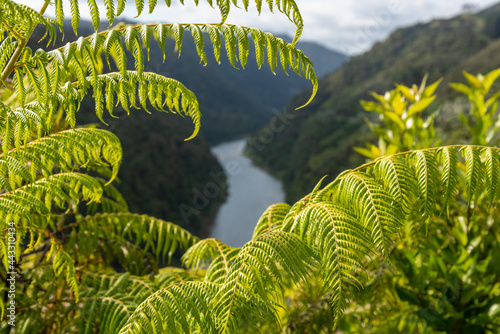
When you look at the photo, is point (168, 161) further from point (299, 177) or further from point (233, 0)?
point (233, 0)

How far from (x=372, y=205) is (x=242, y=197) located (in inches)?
1644

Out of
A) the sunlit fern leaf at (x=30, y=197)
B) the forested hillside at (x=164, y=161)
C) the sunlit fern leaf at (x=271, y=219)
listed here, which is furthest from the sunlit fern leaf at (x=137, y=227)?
the forested hillside at (x=164, y=161)

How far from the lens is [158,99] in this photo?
0.99m

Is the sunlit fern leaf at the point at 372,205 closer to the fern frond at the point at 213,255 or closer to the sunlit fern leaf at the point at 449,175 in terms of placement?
the sunlit fern leaf at the point at 449,175

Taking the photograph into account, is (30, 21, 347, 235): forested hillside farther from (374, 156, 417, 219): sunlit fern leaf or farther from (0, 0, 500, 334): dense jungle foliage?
(374, 156, 417, 219): sunlit fern leaf

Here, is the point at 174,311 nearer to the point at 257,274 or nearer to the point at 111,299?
the point at 257,274

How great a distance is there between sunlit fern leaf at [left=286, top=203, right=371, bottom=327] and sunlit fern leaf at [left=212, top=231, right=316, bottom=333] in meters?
0.05

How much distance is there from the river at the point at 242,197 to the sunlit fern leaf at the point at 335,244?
94.2 ft

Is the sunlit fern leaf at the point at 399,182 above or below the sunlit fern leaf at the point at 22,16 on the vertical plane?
below

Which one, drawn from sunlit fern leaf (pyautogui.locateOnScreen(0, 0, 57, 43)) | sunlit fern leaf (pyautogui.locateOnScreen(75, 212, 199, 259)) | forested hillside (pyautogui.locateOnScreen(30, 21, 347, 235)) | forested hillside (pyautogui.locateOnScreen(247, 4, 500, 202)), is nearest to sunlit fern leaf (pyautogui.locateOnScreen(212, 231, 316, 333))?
sunlit fern leaf (pyautogui.locateOnScreen(0, 0, 57, 43))

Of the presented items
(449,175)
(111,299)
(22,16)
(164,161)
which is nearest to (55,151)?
(22,16)

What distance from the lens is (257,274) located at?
875 mm

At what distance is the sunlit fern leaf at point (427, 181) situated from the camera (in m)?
0.94

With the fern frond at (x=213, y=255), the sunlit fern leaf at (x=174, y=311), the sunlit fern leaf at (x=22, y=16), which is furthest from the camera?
the fern frond at (x=213, y=255)
